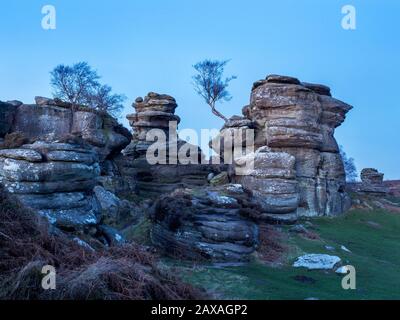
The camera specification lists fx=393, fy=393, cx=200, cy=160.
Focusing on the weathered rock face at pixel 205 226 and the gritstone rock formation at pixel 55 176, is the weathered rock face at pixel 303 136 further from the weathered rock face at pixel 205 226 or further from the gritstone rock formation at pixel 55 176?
the gritstone rock formation at pixel 55 176

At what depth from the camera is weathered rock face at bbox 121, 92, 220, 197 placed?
1236 inches

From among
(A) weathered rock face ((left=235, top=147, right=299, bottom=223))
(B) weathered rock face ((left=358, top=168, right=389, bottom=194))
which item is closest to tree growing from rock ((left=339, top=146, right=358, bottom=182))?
(B) weathered rock face ((left=358, top=168, right=389, bottom=194))

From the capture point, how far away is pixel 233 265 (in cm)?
1398

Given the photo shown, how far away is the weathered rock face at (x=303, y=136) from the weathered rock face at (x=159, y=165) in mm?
5436

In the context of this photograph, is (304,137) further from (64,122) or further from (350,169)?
(350,169)

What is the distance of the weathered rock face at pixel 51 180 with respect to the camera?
12742 mm

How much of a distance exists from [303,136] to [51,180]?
19.6 m

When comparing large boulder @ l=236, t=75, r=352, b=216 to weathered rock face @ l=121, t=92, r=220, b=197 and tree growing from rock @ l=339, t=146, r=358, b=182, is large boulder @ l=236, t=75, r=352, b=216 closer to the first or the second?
weathered rock face @ l=121, t=92, r=220, b=197

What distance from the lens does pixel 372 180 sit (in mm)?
48750

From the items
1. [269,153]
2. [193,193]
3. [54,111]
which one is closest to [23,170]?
[193,193]

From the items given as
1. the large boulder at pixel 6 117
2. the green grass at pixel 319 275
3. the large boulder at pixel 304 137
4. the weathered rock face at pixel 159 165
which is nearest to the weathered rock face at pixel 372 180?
the large boulder at pixel 304 137
